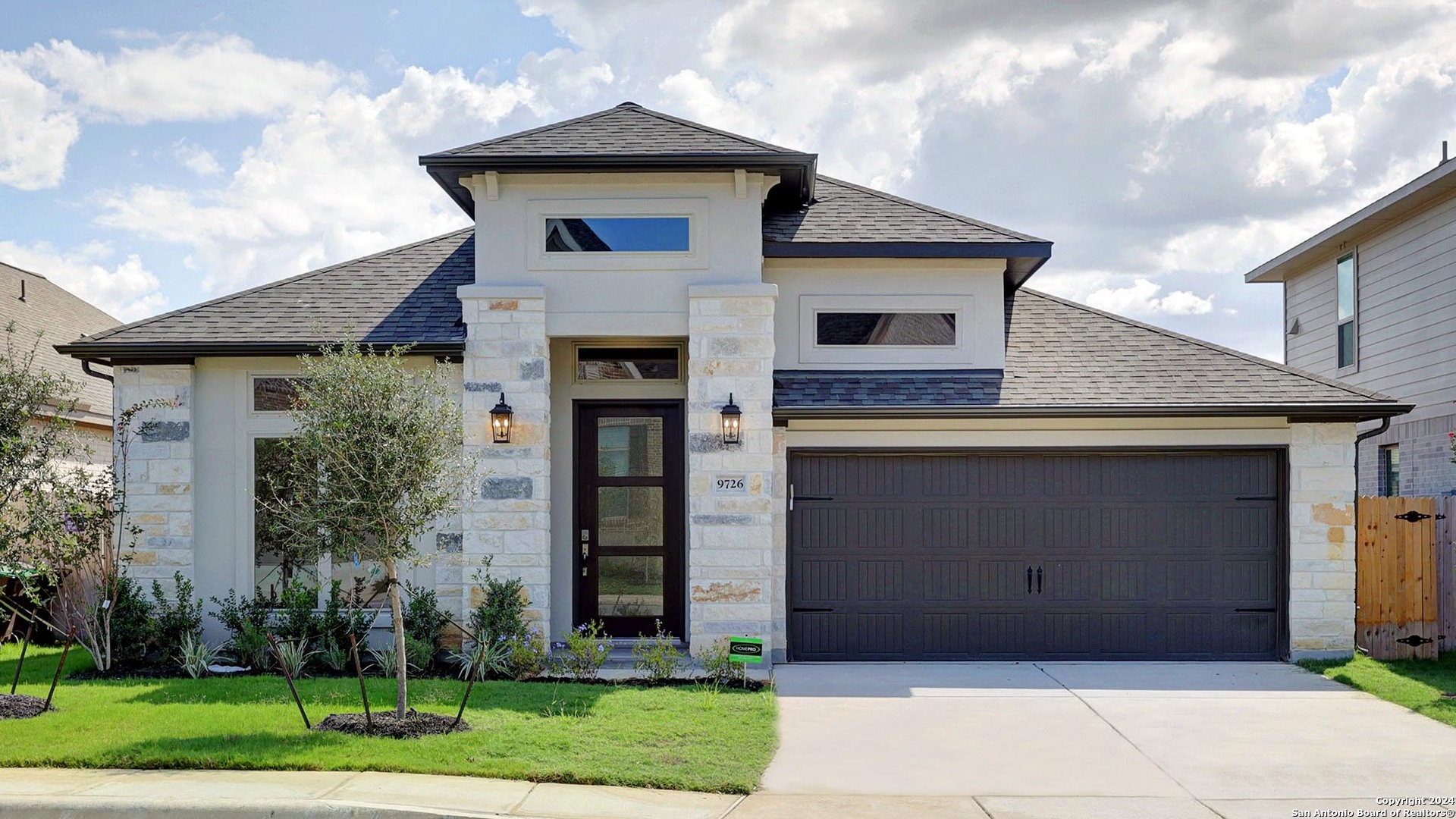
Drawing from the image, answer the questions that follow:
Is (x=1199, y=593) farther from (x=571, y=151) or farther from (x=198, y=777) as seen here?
(x=198, y=777)

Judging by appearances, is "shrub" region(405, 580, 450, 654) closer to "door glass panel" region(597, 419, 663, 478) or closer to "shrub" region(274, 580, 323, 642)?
"shrub" region(274, 580, 323, 642)

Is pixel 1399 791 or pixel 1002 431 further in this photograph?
pixel 1002 431

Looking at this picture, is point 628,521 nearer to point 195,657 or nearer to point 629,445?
point 629,445

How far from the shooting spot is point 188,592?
10062mm

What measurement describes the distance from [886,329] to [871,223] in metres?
1.13

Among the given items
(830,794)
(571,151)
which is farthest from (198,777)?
(571,151)

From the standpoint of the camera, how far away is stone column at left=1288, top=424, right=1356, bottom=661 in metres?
10.5

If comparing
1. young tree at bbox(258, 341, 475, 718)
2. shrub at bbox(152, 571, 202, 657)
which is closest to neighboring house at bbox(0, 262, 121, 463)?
shrub at bbox(152, 571, 202, 657)

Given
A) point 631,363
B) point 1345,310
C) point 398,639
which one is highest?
point 1345,310

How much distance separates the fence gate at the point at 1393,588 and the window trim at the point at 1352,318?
16.5 ft

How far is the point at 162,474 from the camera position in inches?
405

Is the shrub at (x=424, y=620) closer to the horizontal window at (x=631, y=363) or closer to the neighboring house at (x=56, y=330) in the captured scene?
the horizontal window at (x=631, y=363)

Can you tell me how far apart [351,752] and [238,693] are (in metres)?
2.35

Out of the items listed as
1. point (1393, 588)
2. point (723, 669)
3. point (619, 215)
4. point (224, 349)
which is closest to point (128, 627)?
point (224, 349)
